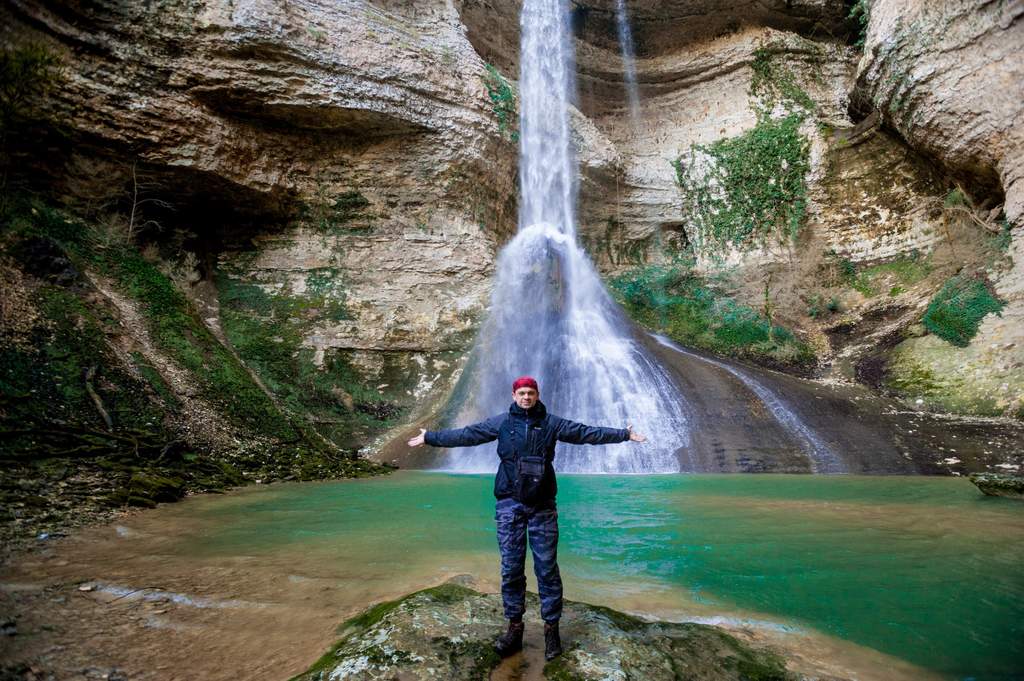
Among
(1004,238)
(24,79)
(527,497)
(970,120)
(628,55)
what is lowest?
(527,497)

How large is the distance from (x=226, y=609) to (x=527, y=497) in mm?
1849

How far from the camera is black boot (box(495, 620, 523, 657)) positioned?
7.75 feet

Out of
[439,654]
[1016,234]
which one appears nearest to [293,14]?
[439,654]

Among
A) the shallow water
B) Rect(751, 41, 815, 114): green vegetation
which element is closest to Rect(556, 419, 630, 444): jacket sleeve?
the shallow water

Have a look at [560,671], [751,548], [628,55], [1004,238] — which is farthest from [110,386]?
[628,55]

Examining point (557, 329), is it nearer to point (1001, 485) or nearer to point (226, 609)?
point (1001, 485)

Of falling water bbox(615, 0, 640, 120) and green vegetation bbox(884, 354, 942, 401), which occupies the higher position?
falling water bbox(615, 0, 640, 120)

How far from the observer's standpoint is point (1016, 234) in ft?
37.7

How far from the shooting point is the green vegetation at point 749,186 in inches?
672

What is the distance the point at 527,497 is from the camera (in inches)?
101

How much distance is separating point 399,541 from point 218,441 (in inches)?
214

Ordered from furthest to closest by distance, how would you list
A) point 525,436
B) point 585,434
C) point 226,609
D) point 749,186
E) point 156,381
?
point 749,186 < point 156,381 < point 226,609 < point 585,434 < point 525,436

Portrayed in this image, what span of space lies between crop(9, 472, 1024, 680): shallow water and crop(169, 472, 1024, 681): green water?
17 millimetres

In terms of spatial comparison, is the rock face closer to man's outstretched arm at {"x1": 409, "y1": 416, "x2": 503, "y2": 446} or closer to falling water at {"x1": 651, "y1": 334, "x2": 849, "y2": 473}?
falling water at {"x1": 651, "y1": 334, "x2": 849, "y2": 473}
